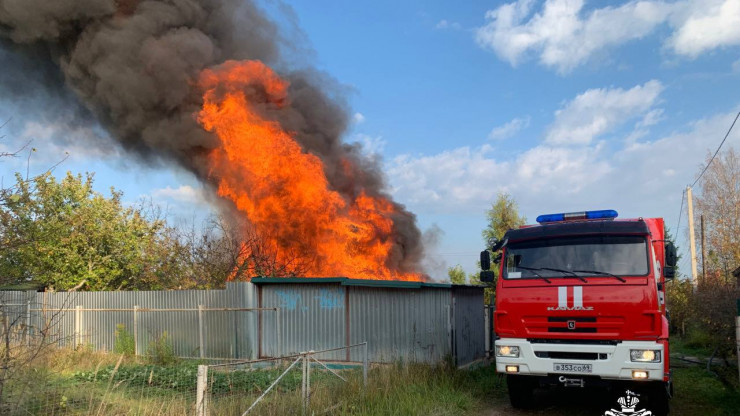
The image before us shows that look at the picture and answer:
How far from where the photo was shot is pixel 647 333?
7.96 metres

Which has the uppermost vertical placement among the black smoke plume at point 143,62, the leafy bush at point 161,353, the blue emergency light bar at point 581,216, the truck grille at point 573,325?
the black smoke plume at point 143,62

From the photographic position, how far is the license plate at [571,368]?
818 cm

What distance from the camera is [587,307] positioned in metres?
8.30

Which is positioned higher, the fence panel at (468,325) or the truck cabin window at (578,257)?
the truck cabin window at (578,257)

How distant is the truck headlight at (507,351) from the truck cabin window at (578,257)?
1.16m

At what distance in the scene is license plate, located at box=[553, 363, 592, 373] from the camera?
818 centimetres

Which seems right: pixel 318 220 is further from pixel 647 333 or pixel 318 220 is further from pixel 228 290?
pixel 647 333

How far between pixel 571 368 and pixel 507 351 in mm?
1019

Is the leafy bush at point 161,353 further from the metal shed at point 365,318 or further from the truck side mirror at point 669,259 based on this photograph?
the truck side mirror at point 669,259

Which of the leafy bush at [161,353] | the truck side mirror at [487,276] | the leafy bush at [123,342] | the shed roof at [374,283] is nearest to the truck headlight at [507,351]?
the truck side mirror at [487,276]

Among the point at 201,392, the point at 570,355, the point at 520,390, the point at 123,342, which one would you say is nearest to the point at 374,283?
the point at 520,390

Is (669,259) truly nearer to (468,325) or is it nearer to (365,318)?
(365,318)

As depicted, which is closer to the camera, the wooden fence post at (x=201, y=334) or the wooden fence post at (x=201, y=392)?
the wooden fence post at (x=201, y=392)

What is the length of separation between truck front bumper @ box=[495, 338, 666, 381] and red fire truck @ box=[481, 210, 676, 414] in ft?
0.05
